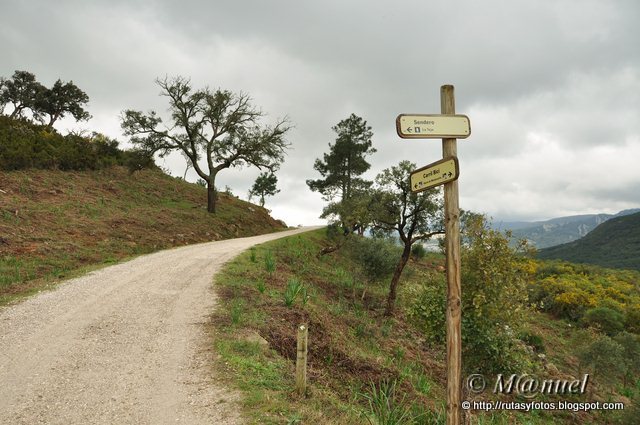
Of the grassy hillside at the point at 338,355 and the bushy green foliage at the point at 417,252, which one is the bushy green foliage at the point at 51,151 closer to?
the grassy hillside at the point at 338,355

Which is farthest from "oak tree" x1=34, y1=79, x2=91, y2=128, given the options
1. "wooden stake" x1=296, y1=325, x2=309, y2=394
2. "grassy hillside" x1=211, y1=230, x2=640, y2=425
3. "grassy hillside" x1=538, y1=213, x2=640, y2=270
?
"grassy hillside" x1=538, y1=213, x2=640, y2=270

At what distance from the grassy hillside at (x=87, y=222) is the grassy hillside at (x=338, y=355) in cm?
645

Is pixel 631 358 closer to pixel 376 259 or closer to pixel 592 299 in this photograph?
pixel 592 299

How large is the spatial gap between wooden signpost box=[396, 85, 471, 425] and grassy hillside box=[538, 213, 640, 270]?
11963 cm

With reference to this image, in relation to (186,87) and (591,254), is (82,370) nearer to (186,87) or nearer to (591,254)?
(186,87)

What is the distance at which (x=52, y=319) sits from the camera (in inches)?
364

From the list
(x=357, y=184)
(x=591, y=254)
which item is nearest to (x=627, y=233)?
(x=591, y=254)

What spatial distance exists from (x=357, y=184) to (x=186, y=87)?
21.4 m

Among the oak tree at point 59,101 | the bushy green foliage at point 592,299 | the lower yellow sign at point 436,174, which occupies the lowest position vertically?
the bushy green foliage at point 592,299

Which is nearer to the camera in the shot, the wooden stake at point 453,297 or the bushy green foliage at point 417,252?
the wooden stake at point 453,297

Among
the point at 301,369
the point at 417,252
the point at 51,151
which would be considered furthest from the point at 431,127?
the point at 417,252

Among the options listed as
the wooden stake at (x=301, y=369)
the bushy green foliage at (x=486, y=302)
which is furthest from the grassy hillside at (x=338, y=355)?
the bushy green foliage at (x=486, y=302)

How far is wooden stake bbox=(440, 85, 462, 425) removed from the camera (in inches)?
172

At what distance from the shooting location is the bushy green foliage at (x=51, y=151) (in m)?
23.9
